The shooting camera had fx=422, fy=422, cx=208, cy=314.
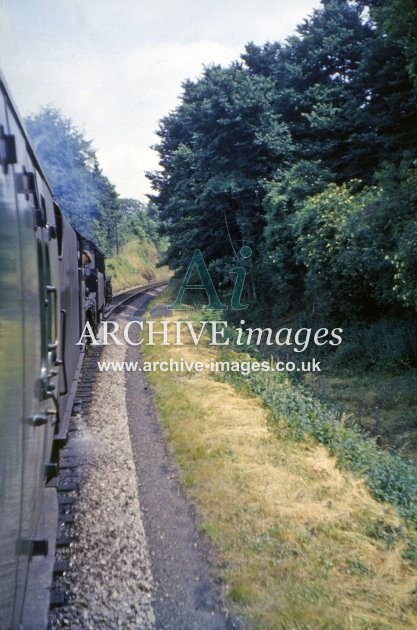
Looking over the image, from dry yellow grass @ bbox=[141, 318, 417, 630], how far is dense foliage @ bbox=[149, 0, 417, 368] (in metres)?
5.95

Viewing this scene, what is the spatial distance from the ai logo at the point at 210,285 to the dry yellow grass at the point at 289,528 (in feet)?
43.9

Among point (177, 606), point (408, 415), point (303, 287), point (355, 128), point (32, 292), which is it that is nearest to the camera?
point (32, 292)

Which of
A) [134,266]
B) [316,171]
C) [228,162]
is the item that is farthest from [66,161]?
[134,266]

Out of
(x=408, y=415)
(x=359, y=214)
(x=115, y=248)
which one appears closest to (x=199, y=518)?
(x=408, y=415)

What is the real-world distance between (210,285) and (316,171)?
10.6 m

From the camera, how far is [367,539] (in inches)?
198

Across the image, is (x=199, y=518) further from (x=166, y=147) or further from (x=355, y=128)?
(x=166, y=147)

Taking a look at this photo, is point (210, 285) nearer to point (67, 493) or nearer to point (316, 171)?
point (316, 171)

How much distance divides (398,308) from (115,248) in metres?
38.2

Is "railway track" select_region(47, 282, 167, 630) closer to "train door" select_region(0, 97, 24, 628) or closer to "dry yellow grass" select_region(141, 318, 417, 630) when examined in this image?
"dry yellow grass" select_region(141, 318, 417, 630)

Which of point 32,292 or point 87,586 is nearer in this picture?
point 32,292

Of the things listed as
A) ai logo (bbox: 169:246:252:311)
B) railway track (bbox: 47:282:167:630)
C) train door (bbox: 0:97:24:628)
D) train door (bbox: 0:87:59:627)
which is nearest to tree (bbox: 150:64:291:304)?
ai logo (bbox: 169:246:252:311)

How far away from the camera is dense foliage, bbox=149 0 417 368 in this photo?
39.7ft

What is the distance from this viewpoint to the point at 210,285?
25.4 metres
